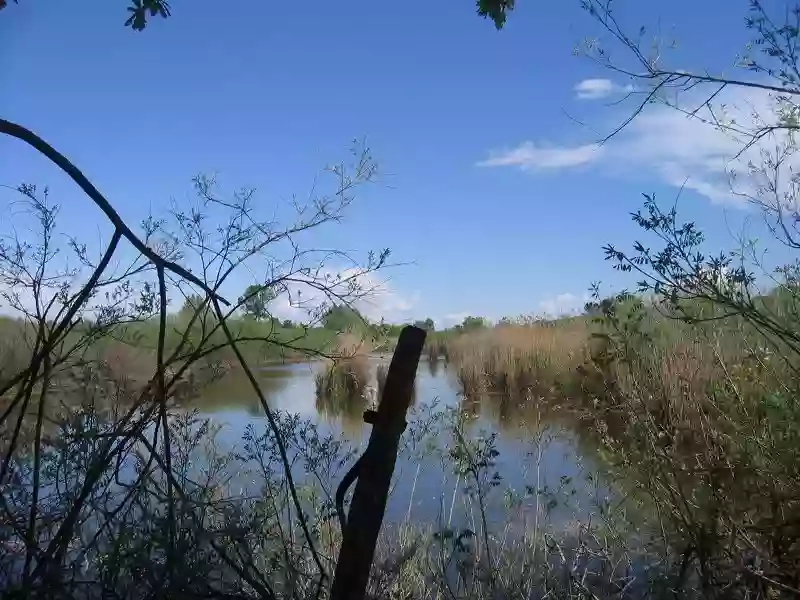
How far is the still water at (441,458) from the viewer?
9.96 feet

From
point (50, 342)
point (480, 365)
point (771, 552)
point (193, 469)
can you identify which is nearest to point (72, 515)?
point (50, 342)

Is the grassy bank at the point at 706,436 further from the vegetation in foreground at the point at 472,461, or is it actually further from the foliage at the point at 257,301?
the foliage at the point at 257,301

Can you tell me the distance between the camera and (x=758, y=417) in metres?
2.58

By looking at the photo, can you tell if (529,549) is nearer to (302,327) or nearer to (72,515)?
(302,327)

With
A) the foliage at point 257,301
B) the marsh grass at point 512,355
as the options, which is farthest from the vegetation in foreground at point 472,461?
the marsh grass at point 512,355

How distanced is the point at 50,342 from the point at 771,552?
6.91 ft

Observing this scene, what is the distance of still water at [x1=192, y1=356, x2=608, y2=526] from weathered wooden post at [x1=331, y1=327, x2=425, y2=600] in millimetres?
1679

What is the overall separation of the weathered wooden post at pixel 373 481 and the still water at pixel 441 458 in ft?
5.51

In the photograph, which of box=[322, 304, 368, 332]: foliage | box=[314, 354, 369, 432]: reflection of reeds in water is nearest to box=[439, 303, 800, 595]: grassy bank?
box=[322, 304, 368, 332]: foliage

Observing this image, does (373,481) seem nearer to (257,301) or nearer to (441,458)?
(257,301)

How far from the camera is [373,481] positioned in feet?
3.19

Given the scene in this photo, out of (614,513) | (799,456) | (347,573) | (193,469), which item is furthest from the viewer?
(614,513)

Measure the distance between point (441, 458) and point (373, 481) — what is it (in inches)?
92.2

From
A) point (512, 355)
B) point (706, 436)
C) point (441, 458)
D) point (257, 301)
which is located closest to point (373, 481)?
point (257, 301)
